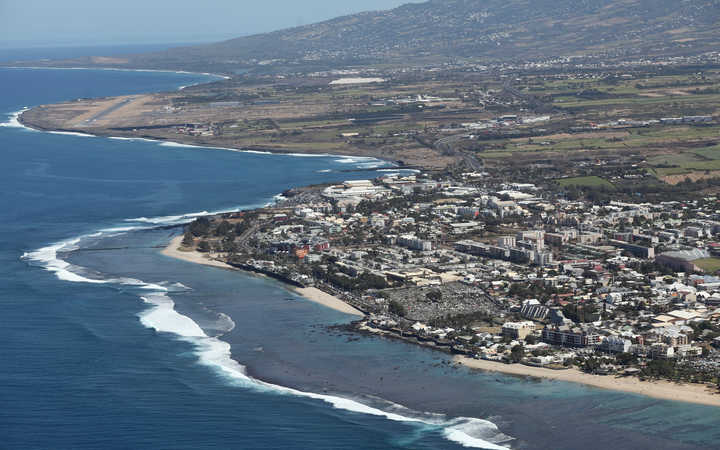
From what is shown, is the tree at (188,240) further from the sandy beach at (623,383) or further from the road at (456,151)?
the road at (456,151)

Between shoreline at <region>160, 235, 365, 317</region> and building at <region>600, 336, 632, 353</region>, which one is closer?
building at <region>600, 336, 632, 353</region>

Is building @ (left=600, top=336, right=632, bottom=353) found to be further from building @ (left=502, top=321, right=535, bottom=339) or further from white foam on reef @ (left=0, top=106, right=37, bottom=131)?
white foam on reef @ (left=0, top=106, right=37, bottom=131)

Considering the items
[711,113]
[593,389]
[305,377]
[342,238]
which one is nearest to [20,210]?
[342,238]

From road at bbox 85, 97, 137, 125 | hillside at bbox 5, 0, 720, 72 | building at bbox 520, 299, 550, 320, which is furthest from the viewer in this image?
hillside at bbox 5, 0, 720, 72

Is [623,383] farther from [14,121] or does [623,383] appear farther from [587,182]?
[14,121]

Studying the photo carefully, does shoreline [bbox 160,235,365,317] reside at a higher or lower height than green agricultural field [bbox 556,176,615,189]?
lower

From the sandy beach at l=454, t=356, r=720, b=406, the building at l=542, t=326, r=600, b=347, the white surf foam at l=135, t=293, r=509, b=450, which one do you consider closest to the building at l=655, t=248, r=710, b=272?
the building at l=542, t=326, r=600, b=347

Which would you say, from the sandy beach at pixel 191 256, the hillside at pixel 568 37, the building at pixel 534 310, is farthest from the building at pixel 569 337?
the hillside at pixel 568 37
